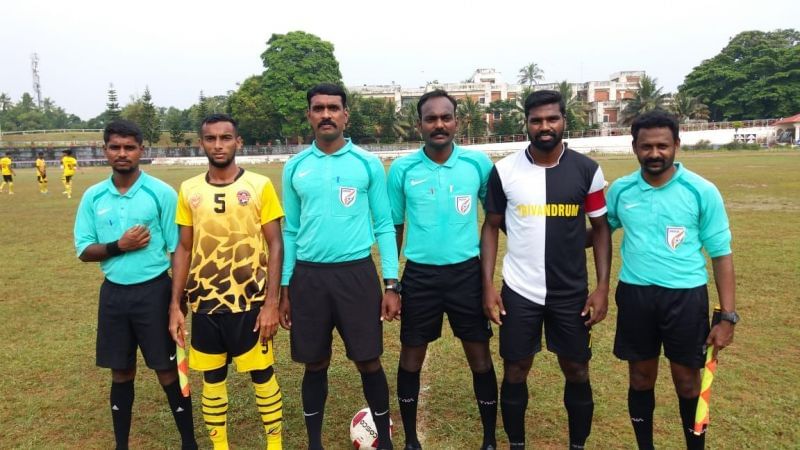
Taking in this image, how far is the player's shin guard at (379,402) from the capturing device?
3.57 m

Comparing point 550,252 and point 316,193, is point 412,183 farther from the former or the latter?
point 550,252

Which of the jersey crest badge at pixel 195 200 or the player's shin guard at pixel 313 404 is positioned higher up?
the jersey crest badge at pixel 195 200

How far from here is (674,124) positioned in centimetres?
316

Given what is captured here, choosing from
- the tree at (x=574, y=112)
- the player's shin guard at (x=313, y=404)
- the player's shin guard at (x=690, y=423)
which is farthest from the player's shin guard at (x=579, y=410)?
the tree at (x=574, y=112)

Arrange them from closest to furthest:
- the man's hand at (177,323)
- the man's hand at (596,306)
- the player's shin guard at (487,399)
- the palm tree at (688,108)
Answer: the man's hand at (596,306) < the man's hand at (177,323) < the player's shin guard at (487,399) < the palm tree at (688,108)

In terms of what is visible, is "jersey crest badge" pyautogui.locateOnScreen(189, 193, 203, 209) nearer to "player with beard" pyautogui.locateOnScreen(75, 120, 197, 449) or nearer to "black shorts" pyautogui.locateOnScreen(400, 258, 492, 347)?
"player with beard" pyautogui.locateOnScreen(75, 120, 197, 449)

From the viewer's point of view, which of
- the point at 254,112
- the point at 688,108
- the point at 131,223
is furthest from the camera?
the point at 688,108

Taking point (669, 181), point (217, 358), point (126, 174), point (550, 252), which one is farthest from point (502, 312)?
point (126, 174)

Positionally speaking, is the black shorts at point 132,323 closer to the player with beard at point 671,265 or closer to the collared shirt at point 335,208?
the collared shirt at point 335,208

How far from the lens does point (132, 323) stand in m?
3.52

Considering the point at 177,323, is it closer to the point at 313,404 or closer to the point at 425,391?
the point at 313,404

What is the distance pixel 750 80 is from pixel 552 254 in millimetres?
72857

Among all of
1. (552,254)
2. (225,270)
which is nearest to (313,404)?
(225,270)

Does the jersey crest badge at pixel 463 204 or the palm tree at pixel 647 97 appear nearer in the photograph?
the jersey crest badge at pixel 463 204
